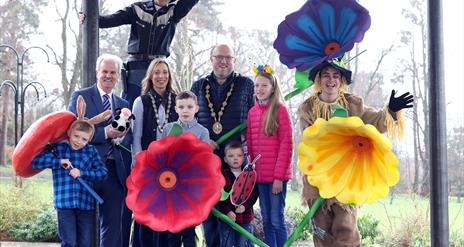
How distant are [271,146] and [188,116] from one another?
48 centimetres

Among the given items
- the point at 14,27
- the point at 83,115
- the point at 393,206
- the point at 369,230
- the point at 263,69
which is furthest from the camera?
the point at 14,27

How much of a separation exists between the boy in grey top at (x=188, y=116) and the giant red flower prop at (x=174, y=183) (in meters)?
0.17

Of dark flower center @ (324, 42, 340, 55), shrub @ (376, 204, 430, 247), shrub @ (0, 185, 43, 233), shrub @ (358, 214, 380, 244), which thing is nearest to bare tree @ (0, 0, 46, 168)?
shrub @ (0, 185, 43, 233)

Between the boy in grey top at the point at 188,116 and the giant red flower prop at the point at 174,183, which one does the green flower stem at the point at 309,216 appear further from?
the boy in grey top at the point at 188,116

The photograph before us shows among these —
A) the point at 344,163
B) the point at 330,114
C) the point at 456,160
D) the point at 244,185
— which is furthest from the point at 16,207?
the point at 456,160

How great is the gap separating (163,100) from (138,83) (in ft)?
1.23

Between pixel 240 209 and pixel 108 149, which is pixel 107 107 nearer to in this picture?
pixel 108 149

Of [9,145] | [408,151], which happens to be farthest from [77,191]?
[9,145]

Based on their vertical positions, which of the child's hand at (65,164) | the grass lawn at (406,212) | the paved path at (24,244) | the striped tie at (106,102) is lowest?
the paved path at (24,244)

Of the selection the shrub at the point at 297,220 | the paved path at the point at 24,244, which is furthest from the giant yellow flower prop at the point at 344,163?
the paved path at the point at 24,244

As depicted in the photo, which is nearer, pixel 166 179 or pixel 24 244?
pixel 166 179

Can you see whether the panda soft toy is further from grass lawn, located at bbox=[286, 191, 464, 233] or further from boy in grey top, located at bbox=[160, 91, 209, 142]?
grass lawn, located at bbox=[286, 191, 464, 233]

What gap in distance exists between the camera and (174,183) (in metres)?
3.16

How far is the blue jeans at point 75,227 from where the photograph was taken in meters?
3.03
